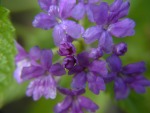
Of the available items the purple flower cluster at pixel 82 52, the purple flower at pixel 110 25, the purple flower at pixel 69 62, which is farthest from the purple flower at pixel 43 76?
the purple flower at pixel 110 25

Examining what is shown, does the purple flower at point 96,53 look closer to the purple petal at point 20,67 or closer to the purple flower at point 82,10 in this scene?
the purple flower at point 82,10

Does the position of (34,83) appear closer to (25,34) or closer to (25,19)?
(25,34)

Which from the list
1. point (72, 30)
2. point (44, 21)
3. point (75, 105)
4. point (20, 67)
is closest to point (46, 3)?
point (44, 21)

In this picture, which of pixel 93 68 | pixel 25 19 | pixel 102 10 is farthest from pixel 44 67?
pixel 25 19

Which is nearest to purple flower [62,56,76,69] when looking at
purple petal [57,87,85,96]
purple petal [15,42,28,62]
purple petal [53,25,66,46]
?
purple petal [53,25,66,46]

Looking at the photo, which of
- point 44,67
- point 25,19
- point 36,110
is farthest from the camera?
point 25,19

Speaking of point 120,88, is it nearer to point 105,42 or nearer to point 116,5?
point 105,42

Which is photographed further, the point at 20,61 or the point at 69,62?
the point at 20,61
